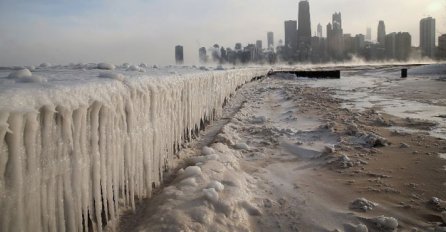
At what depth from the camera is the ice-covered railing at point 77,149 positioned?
178 centimetres

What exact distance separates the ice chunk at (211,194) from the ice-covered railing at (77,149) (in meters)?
0.61

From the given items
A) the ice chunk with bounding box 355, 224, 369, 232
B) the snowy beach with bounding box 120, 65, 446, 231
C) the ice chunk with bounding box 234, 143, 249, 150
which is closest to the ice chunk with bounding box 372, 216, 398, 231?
the snowy beach with bounding box 120, 65, 446, 231

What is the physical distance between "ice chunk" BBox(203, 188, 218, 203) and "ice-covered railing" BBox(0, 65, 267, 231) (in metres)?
0.61

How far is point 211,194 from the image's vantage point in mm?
3277

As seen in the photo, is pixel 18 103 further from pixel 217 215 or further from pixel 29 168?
pixel 217 215

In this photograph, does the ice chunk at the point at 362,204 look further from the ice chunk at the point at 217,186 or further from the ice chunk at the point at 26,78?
the ice chunk at the point at 26,78

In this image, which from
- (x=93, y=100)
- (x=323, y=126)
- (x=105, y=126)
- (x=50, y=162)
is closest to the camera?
(x=50, y=162)

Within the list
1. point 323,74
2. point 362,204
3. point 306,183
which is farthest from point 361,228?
point 323,74

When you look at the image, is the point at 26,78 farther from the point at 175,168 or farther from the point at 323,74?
the point at 323,74

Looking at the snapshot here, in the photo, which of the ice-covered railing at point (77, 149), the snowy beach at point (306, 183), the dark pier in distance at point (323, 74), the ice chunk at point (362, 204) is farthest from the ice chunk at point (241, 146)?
the dark pier in distance at point (323, 74)

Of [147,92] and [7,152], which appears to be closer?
[7,152]

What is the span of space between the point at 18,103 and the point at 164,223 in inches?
61.1

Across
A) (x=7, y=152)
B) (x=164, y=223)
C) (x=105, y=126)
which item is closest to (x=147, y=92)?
(x=105, y=126)

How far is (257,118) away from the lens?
26.0 feet
